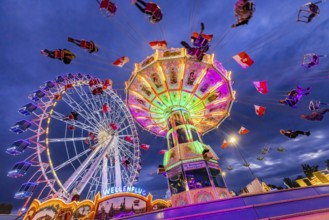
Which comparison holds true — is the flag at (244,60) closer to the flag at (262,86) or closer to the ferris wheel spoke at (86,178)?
the flag at (262,86)

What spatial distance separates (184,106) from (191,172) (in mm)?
7827

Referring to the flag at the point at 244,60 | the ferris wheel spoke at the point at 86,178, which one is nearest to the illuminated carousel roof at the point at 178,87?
the flag at the point at 244,60

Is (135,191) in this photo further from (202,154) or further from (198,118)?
(198,118)

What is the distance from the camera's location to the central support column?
49.5 feet

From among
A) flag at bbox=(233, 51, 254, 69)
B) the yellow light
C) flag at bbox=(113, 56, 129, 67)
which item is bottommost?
the yellow light

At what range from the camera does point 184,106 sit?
21.6 m

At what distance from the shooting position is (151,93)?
20.7m

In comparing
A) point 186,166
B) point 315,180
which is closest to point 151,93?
point 186,166

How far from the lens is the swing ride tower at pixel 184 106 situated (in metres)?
15.9

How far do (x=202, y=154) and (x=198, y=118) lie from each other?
7.53m

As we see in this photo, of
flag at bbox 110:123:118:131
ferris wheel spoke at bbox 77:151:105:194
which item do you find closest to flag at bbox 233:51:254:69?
flag at bbox 110:123:118:131

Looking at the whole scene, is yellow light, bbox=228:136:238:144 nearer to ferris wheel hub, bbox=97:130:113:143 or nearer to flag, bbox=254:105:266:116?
flag, bbox=254:105:266:116

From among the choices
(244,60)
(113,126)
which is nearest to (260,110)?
(244,60)

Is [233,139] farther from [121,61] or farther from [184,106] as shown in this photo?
[121,61]
